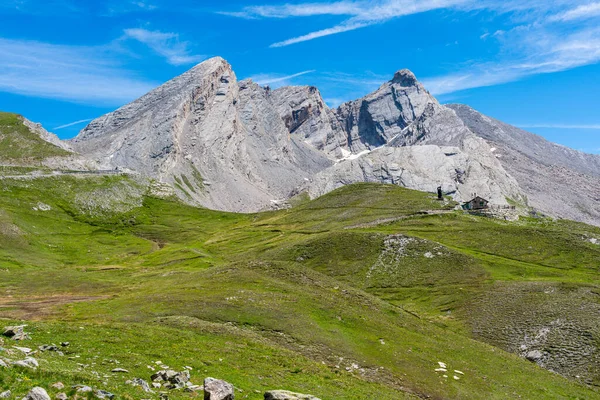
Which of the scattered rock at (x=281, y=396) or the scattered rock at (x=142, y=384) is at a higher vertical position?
the scattered rock at (x=142, y=384)

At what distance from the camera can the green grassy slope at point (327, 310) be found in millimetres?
38562

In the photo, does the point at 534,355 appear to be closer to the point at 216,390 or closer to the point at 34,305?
the point at 216,390

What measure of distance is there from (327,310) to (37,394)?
147 feet

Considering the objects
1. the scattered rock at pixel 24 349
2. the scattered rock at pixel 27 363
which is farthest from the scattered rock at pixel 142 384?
the scattered rock at pixel 24 349

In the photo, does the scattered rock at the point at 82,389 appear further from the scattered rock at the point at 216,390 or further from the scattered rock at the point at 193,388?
the scattered rock at the point at 193,388

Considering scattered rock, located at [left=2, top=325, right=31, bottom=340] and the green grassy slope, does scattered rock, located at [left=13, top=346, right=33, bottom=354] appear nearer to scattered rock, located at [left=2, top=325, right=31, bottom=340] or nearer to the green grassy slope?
the green grassy slope

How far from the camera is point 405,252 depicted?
403 ft

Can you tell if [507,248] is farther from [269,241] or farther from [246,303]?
[246,303]

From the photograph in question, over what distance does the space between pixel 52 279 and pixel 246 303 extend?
2103 inches

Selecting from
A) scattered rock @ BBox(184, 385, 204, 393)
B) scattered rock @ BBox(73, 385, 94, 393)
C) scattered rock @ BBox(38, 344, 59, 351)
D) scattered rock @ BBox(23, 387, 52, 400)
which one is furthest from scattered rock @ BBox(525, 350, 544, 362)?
scattered rock @ BBox(23, 387, 52, 400)

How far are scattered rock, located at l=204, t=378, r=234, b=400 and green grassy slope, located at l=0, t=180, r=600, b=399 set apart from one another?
93.3 inches

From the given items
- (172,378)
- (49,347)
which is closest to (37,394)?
(172,378)

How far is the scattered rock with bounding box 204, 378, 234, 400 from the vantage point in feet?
83.1

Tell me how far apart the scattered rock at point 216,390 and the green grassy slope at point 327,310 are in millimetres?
2370
